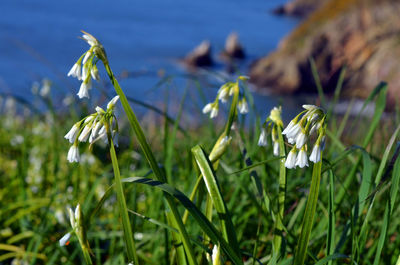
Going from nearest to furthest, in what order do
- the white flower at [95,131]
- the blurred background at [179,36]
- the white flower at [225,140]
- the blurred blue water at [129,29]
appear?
the white flower at [95,131]
the white flower at [225,140]
the blurred background at [179,36]
the blurred blue water at [129,29]

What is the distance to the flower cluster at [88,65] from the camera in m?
1.13

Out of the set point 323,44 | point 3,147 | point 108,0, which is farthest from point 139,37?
point 3,147

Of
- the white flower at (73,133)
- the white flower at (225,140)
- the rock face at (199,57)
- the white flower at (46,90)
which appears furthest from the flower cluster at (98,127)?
the rock face at (199,57)

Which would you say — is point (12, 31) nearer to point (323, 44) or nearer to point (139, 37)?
point (139, 37)

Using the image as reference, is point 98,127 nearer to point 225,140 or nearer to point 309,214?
point 225,140

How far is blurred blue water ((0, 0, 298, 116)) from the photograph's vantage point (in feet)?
84.3

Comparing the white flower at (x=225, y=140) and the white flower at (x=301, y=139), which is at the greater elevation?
the white flower at (x=301, y=139)

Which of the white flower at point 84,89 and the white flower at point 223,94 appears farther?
the white flower at point 223,94

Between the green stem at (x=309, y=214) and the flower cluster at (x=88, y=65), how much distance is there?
1.79 feet

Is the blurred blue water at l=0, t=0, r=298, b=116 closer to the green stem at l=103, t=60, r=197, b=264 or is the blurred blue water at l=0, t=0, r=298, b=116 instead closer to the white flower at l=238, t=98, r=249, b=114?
the white flower at l=238, t=98, r=249, b=114

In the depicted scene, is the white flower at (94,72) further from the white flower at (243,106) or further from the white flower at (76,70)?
the white flower at (243,106)

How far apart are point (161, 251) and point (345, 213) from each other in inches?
32.3

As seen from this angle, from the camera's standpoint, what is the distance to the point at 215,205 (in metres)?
1.28

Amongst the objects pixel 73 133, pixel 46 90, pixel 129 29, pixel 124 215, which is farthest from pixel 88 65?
pixel 129 29
